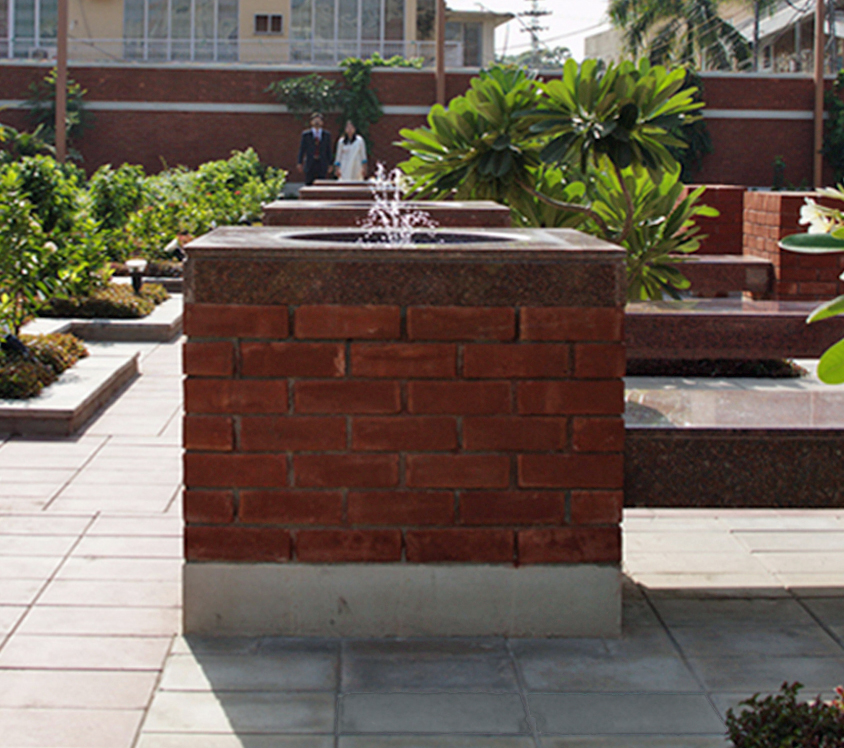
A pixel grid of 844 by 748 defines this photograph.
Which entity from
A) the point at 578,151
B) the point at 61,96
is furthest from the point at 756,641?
the point at 61,96

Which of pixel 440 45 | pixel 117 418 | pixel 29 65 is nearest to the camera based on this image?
pixel 117 418

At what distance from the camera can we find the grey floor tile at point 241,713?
286 centimetres

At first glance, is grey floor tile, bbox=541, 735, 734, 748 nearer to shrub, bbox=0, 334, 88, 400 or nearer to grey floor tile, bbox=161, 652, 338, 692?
grey floor tile, bbox=161, 652, 338, 692

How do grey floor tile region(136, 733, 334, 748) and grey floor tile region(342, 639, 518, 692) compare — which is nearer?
grey floor tile region(136, 733, 334, 748)

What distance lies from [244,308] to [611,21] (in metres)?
42.0

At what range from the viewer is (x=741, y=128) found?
3228cm

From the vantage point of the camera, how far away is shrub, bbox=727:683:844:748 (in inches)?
95.0

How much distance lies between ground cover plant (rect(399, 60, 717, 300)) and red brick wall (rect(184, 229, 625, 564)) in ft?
4.96

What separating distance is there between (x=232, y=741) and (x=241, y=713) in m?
0.14

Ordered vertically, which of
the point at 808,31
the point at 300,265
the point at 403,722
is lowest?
the point at 403,722

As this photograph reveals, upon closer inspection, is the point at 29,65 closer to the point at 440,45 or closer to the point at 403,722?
the point at 440,45

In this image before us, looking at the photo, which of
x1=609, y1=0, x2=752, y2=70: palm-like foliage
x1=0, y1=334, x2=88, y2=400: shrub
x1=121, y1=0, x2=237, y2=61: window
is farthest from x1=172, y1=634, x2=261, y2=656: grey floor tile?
x1=609, y1=0, x2=752, y2=70: palm-like foliage

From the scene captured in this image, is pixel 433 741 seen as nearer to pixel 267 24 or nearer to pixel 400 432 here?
pixel 400 432

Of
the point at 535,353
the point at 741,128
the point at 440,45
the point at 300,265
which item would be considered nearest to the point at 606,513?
the point at 535,353
